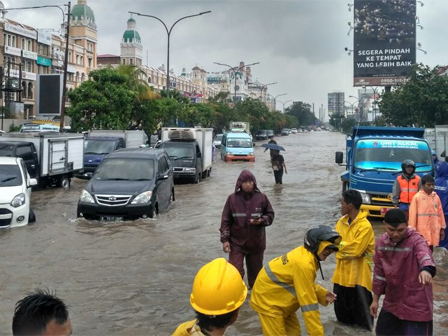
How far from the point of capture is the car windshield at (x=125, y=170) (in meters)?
13.5

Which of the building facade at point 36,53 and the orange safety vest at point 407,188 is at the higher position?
the building facade at point 36,53

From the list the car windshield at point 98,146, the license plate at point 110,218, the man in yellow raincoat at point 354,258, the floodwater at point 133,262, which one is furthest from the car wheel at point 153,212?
the car windshield at point 98,146

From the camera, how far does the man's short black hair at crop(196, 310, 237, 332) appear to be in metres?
2.81

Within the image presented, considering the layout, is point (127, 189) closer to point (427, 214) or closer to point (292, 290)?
point (427, 214)

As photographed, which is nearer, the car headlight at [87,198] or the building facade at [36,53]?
the car headlight at [87,198]

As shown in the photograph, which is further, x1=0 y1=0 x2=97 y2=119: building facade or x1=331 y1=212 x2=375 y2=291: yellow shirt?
x1=0 y1=0 x2=97 y2=119: building facade

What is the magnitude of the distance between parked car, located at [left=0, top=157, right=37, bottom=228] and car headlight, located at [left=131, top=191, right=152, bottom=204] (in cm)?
221

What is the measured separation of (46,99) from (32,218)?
39.1 metres

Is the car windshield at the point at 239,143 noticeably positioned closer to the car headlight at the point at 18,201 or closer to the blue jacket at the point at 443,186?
the car headlight at the point at 18,201

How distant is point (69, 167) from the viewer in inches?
789

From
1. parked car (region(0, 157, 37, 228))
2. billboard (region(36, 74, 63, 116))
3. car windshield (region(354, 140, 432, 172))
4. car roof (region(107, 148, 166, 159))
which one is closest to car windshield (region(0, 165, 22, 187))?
parked car (region(0, 157, 37, 228))

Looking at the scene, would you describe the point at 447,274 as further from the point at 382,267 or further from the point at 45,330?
the point at 45,330

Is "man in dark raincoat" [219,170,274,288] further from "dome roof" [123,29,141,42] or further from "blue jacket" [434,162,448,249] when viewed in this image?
"dome roof" [123,29,141,42]

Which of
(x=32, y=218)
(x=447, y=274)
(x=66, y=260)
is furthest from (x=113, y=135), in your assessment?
(x=447, y=274)
